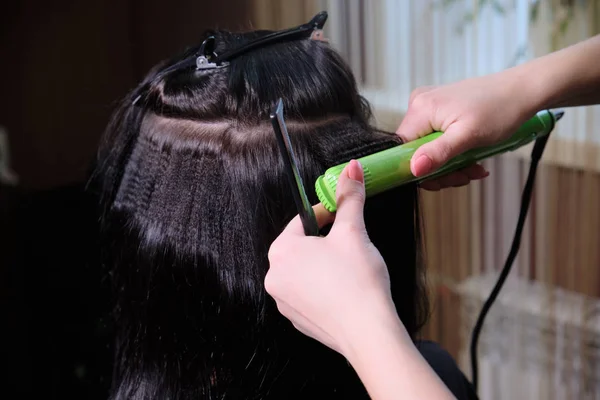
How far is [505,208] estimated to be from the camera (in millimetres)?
1534

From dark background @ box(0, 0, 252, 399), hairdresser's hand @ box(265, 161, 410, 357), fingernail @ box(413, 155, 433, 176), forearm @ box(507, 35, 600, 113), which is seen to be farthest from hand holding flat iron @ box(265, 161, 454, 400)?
dark background @ box(0, 0, 252, 399)

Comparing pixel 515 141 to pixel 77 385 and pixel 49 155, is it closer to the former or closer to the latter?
pixel 77 385

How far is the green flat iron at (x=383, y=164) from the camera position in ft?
1.79

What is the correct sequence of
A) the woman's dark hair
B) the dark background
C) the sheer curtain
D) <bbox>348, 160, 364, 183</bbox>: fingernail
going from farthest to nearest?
the dark background → the sheer curtain → the woman's dark hair → <bbox>348, 160, 364, 183</bbox>: fingernail

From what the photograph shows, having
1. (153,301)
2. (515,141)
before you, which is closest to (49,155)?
(153,301)

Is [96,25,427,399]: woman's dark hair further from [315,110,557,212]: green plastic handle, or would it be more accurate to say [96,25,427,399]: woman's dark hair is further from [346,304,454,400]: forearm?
[346,304,454,400]: forearm

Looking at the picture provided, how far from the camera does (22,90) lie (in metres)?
2.31

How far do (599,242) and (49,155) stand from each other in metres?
1.83

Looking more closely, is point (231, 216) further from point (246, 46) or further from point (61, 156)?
point (61, 156)

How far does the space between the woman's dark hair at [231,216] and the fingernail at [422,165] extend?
0.30 ft

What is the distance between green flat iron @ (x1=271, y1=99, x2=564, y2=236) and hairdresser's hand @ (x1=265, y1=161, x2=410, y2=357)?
0.02 metres

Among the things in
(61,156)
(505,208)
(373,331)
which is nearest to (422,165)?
(373,331)

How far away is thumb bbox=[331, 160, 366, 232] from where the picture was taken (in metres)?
0.55

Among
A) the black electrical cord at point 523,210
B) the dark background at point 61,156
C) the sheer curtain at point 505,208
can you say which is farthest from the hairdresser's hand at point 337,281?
the dark background at point 61,156
